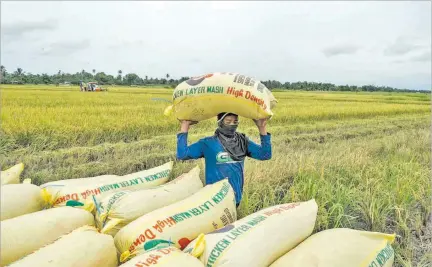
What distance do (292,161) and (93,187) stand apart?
2.32 metres

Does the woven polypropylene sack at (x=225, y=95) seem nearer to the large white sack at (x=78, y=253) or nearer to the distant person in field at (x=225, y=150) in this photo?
the distant person in field at (x=225, y=150)

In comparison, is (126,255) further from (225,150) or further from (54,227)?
(225,150)

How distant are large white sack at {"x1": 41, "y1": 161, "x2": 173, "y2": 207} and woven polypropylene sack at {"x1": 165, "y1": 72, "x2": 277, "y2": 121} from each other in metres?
0.86

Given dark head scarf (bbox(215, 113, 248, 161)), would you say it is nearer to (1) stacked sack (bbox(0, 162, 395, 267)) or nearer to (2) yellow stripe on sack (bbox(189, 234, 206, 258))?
(1) stacked sack (bbox(0, 162, 395, 267))

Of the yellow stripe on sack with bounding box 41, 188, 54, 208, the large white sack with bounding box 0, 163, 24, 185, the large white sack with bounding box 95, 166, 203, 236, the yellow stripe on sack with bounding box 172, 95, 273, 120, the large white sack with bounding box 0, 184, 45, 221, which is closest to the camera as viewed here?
the large white sack with bounding box 95, 166, 203, 236

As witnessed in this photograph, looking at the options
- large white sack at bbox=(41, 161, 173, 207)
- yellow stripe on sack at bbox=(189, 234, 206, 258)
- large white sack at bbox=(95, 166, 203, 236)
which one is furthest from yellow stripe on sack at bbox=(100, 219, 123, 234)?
yellow stripe on sack at bbox=(189, 234, 206, 258)

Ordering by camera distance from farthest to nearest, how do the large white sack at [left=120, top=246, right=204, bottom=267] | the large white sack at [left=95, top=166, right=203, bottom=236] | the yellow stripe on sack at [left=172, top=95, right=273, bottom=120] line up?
the yellow stripe on sack at [left=172, top=95, right=273, bottom=120], the large white sack at [left=95, top=166, right=203, bottom=236], the large white sack at [left=120, top=246, right=204, bottom=267]

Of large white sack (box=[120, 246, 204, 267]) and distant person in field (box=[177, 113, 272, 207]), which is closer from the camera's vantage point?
large white sack (box=[120, 246, 204, 267])

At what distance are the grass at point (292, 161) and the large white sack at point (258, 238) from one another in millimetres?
596

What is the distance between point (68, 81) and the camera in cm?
4091

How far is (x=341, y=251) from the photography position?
208 centimetres

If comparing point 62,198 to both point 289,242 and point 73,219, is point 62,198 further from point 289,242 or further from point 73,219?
point 289,242

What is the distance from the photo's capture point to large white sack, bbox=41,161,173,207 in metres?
3.07

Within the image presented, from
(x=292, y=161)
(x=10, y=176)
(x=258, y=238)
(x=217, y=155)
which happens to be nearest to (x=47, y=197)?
(x=10, y=176)
